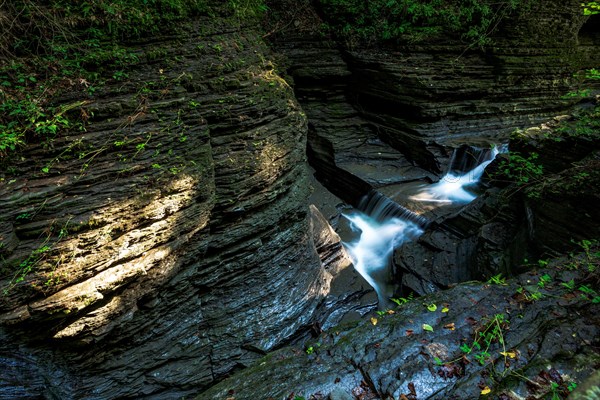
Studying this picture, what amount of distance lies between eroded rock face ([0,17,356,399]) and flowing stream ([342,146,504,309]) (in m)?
2.48

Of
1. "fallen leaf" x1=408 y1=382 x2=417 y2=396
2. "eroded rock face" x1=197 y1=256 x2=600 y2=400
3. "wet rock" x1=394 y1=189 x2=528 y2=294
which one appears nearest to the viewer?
"eroded rock face" x1=197 y1=256 x2=600 y2=400

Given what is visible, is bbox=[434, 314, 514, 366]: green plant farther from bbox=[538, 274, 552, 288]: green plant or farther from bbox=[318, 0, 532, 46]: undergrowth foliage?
bbox=[318, 0, 532, 46]: undergrowth foliage

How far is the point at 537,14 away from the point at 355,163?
7528 millimetres

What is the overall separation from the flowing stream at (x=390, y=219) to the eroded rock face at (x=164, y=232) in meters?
2.48

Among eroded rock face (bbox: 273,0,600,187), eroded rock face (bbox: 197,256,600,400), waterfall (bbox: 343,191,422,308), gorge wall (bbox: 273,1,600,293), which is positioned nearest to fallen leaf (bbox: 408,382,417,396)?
eroded rock face (bbox: 197,256,600,400)

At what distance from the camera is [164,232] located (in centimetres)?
454

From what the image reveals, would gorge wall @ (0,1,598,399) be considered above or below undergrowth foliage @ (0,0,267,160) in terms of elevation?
below

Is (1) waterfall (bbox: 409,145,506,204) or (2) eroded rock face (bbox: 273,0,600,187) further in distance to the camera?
(2) eroded rock face (bbox: 273,0,600,187)

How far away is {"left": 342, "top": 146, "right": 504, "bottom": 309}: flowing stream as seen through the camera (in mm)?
8836

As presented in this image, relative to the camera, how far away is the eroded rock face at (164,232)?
12.3ft

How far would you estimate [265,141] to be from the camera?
5.93 m

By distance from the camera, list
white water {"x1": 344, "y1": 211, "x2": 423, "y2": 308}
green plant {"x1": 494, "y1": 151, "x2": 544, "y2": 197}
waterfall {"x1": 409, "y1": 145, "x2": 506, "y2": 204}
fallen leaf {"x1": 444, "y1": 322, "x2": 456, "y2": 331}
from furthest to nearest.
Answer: waterfall {"x1": 409, "y1": 145, "x2": 506, "y2": 204} → white water {"x1": 344, "y1": 211, "x2": 423, "y2": 308} → green plant {"x1": 494, "y1": 151, "x2": 544, "y2": 197} → fallen leaf {"x1": 444, "y1": 322, "x2": 456, "y2": 331}

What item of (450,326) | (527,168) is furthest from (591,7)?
(450,326)

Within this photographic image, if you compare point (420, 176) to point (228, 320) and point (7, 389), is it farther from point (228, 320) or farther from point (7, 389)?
point (7, 389)
